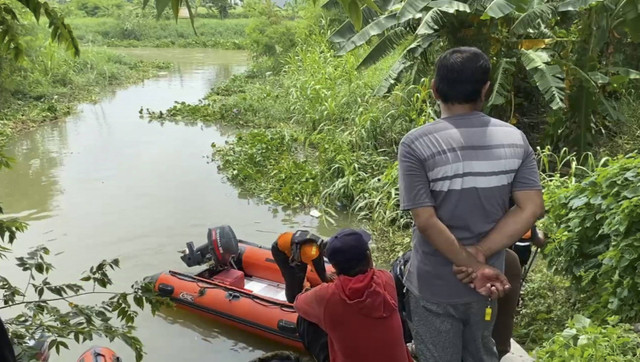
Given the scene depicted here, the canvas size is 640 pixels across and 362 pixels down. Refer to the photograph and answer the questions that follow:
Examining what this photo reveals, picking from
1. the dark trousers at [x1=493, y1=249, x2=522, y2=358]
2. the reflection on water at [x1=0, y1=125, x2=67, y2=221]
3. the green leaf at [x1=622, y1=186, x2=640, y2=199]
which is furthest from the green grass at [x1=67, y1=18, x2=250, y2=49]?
the dark trousers at [x1=493, y1=249, x2=522, y2=358]

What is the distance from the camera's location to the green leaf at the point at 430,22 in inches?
256

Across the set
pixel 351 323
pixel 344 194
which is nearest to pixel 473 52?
pixel 351 323

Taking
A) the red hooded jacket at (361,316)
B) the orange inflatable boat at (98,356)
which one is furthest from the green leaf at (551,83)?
the orange inflatable boat at (98,356)

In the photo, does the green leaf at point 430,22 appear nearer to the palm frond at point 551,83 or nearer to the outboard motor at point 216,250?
the palm frond at point 551,83

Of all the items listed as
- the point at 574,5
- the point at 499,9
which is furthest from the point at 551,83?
the point at 499,9

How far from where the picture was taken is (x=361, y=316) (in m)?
2.57

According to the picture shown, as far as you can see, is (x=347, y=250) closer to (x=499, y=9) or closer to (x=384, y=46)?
(x=499, y=9)

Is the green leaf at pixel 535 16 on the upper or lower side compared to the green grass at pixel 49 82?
upper

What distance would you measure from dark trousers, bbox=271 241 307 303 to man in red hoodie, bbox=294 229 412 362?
1.53 metres

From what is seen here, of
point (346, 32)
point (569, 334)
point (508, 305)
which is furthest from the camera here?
point (346, 32)

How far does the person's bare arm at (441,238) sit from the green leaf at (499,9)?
4.37m

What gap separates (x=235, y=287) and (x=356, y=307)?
7.93 ft

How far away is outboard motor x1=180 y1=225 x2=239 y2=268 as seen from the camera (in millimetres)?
4977

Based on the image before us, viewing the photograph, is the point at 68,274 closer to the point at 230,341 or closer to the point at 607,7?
the point at 230,341
